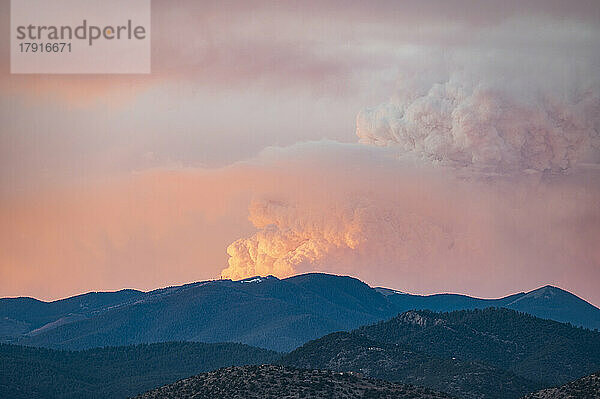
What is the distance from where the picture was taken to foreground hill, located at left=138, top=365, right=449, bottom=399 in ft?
542

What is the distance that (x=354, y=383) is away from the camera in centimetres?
16962

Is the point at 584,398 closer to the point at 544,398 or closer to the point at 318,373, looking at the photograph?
the point at 544,398

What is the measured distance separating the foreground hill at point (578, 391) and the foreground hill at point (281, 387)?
15.2 metres

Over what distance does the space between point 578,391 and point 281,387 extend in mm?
41778

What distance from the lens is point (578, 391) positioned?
548 ft

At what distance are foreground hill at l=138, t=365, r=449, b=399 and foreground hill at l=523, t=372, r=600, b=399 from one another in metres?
15.2

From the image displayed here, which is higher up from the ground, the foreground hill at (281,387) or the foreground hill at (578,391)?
the foreground hill at (281,387)

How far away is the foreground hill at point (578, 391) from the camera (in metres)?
164

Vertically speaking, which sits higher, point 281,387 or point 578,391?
point 281,387

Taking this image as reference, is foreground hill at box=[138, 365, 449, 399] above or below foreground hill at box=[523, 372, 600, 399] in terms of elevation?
above

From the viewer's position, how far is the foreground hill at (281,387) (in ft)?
542

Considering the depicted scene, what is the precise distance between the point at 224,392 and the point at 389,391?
23.3 metres

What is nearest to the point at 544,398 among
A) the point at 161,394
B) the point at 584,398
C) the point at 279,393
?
A: the point at 584,398

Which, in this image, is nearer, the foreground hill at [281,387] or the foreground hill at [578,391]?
the foreground hill at [578,391]
